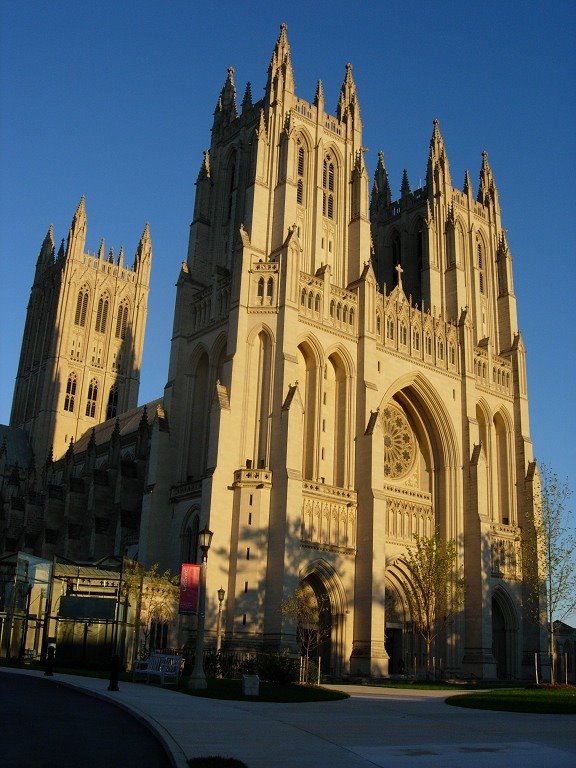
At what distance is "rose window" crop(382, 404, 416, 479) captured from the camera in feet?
166

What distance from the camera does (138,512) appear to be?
54500 millimetres

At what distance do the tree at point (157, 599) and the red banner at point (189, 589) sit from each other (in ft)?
32.7

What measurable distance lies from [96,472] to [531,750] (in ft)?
157

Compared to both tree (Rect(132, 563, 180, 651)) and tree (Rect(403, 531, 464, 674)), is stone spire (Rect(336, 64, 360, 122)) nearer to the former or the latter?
tree (Rect(403, 531, 464, 674))

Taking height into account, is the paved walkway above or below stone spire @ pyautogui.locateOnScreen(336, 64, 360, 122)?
below

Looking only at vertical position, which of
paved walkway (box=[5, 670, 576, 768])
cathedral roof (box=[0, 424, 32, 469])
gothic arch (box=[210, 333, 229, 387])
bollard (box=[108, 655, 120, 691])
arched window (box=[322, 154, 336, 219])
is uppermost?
arched window (box=[322, 154, 336, 219])

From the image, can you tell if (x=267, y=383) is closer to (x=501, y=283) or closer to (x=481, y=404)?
(x=481, y=404)

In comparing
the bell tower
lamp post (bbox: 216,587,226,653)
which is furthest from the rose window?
the bell tower

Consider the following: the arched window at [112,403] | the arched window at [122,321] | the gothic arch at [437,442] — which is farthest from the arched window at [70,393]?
the gothic arch at [437,442]

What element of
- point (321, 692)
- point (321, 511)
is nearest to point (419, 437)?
point (321, 511)

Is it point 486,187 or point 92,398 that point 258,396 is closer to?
point 486,187

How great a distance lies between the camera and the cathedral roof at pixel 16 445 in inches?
3292

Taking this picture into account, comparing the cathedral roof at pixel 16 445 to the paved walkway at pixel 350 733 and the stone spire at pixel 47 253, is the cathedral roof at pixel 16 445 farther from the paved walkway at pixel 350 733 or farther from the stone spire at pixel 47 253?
the paved walkway at pixel 350 733

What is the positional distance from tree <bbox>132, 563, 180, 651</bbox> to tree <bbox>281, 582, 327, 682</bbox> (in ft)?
20.2
